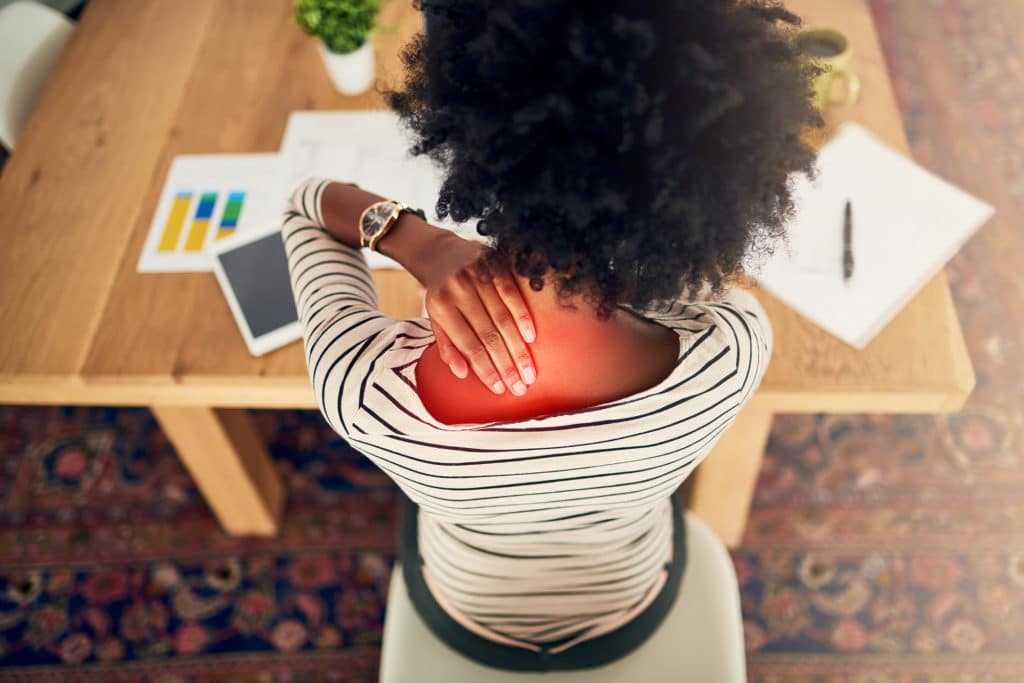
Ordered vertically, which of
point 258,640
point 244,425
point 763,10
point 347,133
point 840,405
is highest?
point 763,10

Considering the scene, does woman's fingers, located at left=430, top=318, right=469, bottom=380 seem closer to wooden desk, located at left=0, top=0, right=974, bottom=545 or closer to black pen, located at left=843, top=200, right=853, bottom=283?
wooden desk, located at left=0, top=0, right=974, bottom=545

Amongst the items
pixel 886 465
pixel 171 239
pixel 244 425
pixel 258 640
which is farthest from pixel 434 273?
pixel 886 465

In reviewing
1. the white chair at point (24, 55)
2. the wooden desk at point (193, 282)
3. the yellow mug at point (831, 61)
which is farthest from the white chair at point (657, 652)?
the white chair at point (24, 55)

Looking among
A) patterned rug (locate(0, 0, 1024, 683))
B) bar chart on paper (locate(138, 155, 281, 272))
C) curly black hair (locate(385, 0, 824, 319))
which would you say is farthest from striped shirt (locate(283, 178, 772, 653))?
patterned rug (locate(0, 0, 1024, 683))

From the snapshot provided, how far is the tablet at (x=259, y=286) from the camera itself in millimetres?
1037

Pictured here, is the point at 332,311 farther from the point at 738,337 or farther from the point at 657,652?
the point at 657,652

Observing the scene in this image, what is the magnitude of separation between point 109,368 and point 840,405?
0.95 m

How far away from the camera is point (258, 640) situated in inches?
63.5

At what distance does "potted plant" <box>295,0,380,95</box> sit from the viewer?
1180mm

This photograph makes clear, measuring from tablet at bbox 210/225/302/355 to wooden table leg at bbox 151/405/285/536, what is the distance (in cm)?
37

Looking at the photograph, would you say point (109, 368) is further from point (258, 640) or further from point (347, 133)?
point (258, 640)

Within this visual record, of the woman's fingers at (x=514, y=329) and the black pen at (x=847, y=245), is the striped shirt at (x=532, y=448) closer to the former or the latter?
the woman's fingers at (x=514, y=329)

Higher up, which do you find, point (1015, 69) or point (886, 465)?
point (1015, 69)

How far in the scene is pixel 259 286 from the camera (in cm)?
108
